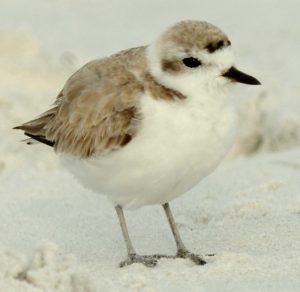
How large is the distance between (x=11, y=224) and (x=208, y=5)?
648cm

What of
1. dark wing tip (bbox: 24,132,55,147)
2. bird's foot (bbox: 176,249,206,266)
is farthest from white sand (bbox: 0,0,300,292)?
dark wing tip (bbox: 24,132,55,147)

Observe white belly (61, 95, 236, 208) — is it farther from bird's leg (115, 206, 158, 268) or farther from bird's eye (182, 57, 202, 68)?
bird's leg (115, 206, 158, 268)

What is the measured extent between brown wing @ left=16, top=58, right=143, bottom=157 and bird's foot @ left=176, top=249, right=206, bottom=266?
0.73 m

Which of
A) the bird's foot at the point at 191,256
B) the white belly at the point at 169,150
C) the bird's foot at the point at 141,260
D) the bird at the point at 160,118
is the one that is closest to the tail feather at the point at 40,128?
the bird at the point at 160,118

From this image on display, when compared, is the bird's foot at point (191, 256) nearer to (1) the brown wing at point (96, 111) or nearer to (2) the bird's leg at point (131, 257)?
(2) the bird's leg at point (131, 257)

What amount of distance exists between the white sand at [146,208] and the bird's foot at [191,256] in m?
0.06

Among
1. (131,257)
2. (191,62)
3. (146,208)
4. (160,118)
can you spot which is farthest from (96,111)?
(146,208)

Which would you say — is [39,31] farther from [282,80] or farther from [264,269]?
[264,269]

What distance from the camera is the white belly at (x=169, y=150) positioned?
16.0 ft

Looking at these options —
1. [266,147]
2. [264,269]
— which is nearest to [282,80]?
[266,147]

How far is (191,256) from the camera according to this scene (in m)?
5.34

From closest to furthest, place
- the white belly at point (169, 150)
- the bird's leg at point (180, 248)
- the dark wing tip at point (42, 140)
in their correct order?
the white belly at point (169, 150) → the bird's leg at point (180, 248) → the dark wing tip at point (42, 140)

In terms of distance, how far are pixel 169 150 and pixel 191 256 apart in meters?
0.73

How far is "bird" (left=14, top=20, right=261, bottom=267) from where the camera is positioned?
4887mm
